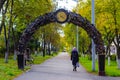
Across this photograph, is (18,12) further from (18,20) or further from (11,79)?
(11,79)

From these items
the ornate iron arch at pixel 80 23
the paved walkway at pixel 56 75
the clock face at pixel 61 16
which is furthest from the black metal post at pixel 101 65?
the clock face at pixel 61 16

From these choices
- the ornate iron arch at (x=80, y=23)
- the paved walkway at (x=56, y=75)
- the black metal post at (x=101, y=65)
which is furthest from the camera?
the ornate iron arch at (x=80, y=23)

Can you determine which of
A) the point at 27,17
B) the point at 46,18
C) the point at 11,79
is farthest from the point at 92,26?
the point at 27,17

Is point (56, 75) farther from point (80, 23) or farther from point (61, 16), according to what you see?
point (80, 23)

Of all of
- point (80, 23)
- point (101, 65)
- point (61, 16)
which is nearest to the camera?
point (101, 65)

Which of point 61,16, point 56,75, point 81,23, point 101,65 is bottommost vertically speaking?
point 56,75

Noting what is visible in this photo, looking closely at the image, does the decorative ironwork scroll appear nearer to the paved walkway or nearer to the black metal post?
the black metal post

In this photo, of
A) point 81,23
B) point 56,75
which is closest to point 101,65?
point 81,23

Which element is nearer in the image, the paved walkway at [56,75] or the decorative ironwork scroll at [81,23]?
the paved walkway at [56,75]

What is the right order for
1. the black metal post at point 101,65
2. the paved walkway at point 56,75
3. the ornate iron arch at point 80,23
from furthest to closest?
the ornate iron arch at point 80,23 < the black metal post at point 101,65 < the paved walkway at point 56,75

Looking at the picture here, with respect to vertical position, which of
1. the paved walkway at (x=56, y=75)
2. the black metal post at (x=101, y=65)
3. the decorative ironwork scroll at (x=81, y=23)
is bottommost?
the paved walkway at (x=56, y=75)

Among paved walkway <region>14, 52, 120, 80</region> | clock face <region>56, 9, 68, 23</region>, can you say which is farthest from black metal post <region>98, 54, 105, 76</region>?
clock face <region>56, 9, 68, 23</region>

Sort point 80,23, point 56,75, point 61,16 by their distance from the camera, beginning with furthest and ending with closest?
point 80,23
point 61,16
point 56,75

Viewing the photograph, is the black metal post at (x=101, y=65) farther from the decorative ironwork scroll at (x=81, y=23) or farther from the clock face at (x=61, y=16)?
the clock face at (x=61, y=16)
